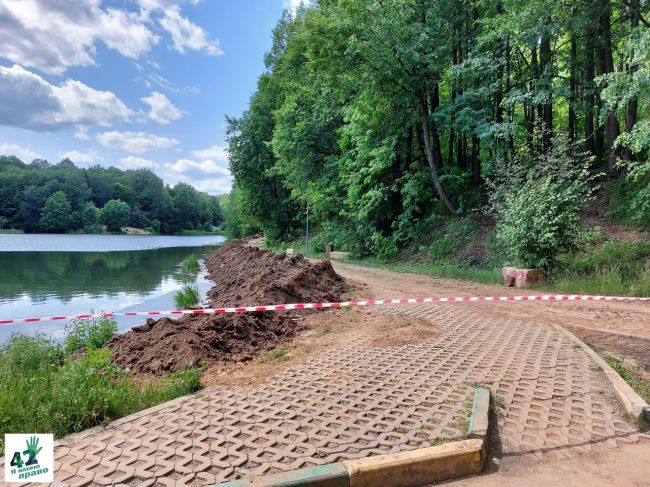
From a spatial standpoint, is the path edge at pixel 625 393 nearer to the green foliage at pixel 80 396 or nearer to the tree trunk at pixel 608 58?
the green foliage at pixel 80 396

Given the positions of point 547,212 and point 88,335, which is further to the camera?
point 547,212

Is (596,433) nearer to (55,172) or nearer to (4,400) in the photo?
(4,400)

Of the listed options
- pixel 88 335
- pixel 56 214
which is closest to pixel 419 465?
pixel 88 335

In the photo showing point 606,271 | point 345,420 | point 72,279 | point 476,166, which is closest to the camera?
point 345,420

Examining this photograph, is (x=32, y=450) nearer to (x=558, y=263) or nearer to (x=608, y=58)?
(x=558, y=263)

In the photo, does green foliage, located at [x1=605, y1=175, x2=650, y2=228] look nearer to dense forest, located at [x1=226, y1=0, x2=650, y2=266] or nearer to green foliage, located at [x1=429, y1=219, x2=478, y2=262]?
dense forest, located at [x1=226, y1=0, x2=650, y2=266]

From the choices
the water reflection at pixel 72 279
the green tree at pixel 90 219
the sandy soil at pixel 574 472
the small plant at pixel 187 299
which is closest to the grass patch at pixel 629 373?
the sandy soil at pixel 574 472

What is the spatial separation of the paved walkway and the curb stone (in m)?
0.14

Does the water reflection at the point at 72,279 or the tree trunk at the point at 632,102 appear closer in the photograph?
the tree trunk at the point at 632,102

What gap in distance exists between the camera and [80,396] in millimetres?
3852

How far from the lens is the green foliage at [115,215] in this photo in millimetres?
101250

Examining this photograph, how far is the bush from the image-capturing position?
36.0ft

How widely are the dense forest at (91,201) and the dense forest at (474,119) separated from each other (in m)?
83.9

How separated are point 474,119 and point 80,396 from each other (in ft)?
54.4
